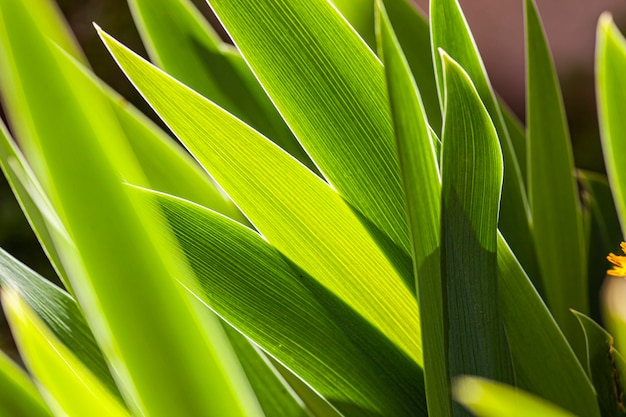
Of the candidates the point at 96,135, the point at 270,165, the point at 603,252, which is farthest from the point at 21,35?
the point at 603,252

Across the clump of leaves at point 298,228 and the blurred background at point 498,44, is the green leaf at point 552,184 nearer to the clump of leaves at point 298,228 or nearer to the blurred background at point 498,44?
the clump of leaves at point 298,228

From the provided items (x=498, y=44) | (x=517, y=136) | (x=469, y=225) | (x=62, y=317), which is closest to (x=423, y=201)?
(x=469, y=225)

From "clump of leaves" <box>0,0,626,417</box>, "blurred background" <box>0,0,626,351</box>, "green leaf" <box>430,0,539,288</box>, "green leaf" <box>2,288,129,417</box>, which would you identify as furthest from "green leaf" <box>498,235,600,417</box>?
"blurred background" <box>0,0,626,351</box>

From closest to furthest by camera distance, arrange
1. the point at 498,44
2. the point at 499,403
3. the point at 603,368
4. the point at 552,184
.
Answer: the point at 499,403 < the point at 603,368 < the point at 552,184 < the point at 498,44

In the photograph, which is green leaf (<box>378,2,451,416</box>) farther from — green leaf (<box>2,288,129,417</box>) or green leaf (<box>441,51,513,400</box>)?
green leaf (<box>2,288,129,417</box>)

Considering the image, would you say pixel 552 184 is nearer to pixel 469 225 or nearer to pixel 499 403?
pixel 469 225

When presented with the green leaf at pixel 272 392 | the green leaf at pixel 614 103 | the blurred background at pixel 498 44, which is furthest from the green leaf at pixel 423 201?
the blurred background at pixel 498 44
